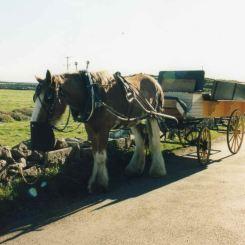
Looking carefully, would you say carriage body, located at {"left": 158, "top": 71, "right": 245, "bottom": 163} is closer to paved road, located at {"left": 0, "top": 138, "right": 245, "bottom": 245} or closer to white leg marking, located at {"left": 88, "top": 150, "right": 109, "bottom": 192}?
paved road, located at {"left": 0, "top": 138, "right": 245, "bottom": 245}

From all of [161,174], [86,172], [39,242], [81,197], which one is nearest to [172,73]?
[161,174]

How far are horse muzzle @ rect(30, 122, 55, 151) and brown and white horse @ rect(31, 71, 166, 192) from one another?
100 mm

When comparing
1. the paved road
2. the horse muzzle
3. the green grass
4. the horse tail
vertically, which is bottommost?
the green grass

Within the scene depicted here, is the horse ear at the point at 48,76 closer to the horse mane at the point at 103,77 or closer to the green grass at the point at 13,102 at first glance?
the horse mane at the point at 103,77

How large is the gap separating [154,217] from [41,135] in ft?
8.43

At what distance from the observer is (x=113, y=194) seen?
8102mm

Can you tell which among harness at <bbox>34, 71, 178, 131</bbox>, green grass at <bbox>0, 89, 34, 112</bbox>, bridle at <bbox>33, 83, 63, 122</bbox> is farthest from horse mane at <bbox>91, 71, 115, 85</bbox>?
green grass at <bbox>0, 89, 34, 112</bbox>

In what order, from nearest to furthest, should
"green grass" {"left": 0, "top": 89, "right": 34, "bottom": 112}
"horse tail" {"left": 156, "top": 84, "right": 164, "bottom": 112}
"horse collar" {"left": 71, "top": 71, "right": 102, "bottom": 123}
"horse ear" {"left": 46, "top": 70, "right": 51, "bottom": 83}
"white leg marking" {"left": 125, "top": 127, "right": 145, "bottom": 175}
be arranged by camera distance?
1. "horse ear" {"left": 46, "top": 70, "right": 51, "bottom": 83}
2. "horse collar" {"left": 71, "top": 71, "right": 102, "bottom": 123}
3. "white leg marking" {"left": 125, "top": 127, "right": 145, "bottom": 175}
4. "horse tail" {"left": 156, "top": 84, "right": 164, "bottom": 112}
5. "green grass" {"left": 0, "top": 89, "right": 34, "bottom": 112}

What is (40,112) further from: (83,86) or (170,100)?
(170,100)

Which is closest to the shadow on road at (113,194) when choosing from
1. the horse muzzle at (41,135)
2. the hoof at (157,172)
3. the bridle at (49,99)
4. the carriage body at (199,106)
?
the hoof at (157,172)

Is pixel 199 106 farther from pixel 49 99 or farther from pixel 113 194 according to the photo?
pixel 49 99

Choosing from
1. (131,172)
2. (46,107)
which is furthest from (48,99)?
(131,172)

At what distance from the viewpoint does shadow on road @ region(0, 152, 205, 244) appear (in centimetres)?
640

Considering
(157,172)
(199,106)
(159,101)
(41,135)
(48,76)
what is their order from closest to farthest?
(48,76), (41,135), (157,172), (159,101), (199,106)
